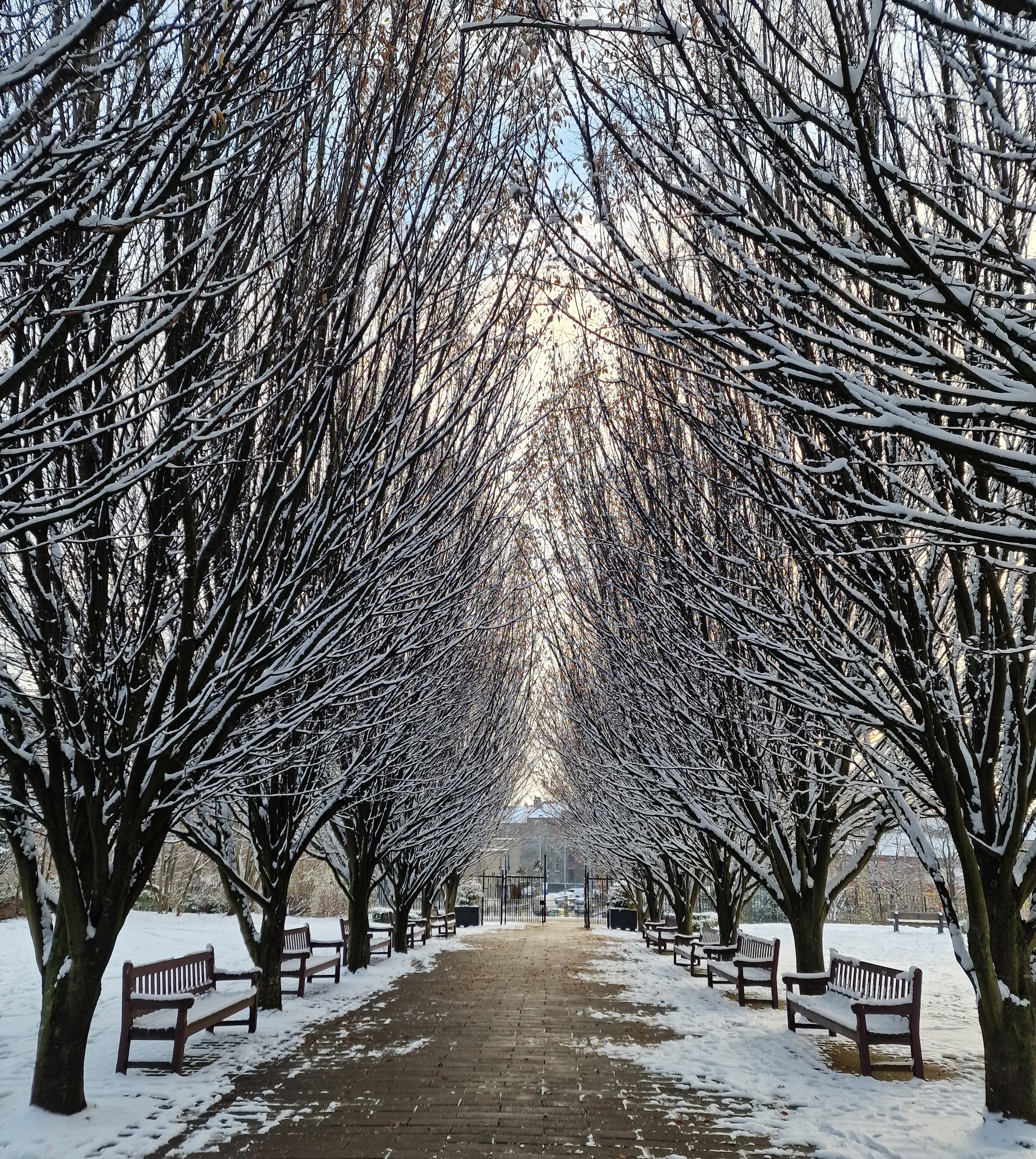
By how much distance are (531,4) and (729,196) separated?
5.00ft

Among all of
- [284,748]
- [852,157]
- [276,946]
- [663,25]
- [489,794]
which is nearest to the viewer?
[663,25]

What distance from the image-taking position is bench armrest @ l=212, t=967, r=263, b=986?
33.5ft

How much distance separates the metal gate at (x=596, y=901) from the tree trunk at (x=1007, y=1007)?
27.2 m

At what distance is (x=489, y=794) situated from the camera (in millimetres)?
25000

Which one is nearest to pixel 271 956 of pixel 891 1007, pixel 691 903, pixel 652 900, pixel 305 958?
pixel 305 958

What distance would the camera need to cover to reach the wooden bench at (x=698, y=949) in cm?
1448

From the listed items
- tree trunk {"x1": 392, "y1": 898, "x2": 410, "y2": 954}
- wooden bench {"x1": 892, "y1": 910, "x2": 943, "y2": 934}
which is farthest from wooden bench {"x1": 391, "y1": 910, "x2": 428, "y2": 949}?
wooden bench {"x1": 892, "y1": 910, "x2": 943, "y2": 934}

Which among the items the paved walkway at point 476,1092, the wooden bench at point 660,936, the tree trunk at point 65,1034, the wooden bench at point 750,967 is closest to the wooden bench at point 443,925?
the wooden bench at point 660,936

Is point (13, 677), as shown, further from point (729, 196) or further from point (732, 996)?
point (732, 996)

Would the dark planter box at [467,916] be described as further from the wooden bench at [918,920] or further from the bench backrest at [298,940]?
the bench backrest at [298,940]

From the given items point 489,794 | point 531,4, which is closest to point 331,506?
point 531,4

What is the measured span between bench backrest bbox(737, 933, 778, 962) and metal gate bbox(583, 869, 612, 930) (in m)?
19.1

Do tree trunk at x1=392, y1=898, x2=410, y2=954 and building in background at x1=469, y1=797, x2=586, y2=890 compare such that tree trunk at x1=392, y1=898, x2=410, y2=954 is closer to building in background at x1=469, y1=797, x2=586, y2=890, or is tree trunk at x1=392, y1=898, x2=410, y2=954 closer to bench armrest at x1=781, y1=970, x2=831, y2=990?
bench armrest at x1=781, y1=970, x2=831, y2=990

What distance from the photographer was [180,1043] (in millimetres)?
7711
